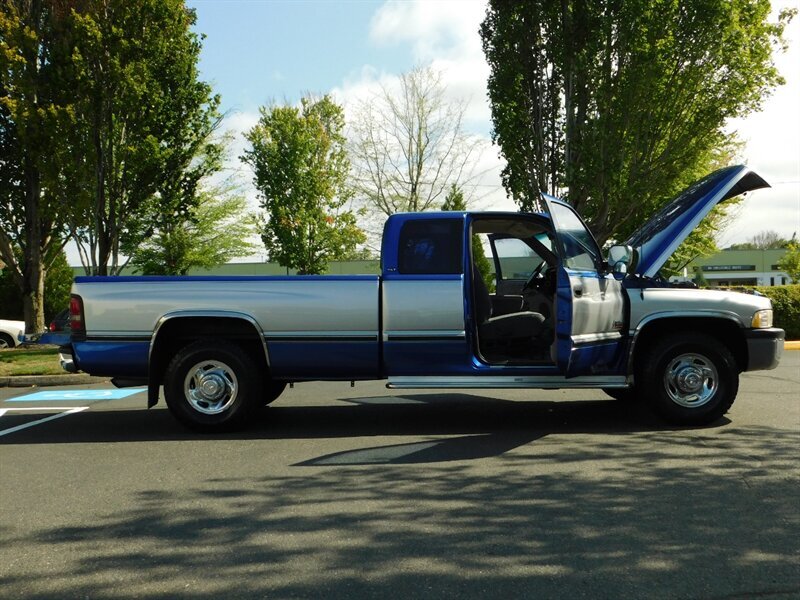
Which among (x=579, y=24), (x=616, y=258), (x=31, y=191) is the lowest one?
(x=616, y=258)

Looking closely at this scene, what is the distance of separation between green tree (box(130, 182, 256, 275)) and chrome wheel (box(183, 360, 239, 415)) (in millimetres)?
24668

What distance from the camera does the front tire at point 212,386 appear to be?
22.9ft

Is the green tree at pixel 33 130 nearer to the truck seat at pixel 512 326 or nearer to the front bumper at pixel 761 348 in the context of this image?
the truck seat at pixel 512 326

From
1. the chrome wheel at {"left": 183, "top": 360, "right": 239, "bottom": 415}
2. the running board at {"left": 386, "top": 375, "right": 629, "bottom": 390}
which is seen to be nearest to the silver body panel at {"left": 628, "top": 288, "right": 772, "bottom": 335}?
the running board at {"left": 386, "top": 375, "right": 629, "bottom": 390}

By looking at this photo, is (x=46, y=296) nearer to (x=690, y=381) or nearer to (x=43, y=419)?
(x=43, y=419)

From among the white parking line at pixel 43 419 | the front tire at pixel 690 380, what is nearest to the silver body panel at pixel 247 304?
the white parking line at pixel 43 419

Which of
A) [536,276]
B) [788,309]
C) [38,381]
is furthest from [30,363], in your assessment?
[788,309]

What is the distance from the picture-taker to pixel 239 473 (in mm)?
5566

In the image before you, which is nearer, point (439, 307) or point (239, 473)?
point (239, 473)

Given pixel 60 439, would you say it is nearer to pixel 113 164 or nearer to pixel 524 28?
pixel 113 164

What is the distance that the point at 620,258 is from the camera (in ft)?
22.5

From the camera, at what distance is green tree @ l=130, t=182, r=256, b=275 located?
32.4 m

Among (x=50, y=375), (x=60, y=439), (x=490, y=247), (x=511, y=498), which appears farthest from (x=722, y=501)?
(x=50, y=375)

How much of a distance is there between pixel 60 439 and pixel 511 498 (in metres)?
4.63
